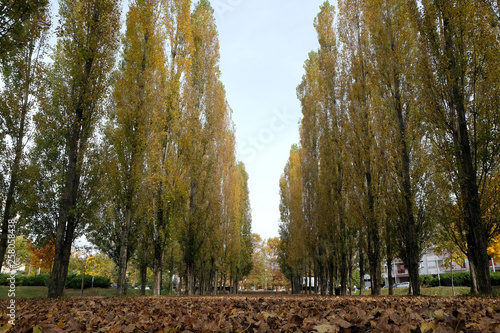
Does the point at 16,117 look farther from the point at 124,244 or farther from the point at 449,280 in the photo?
the point at 449,280

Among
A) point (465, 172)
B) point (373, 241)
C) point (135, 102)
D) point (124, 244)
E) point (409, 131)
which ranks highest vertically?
point (135, 102)

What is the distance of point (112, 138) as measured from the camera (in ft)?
42.0

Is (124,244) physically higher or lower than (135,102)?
lower

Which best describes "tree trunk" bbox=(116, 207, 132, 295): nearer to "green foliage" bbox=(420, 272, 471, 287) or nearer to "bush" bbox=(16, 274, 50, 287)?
"bush" bbox=(16, 274, 50, 287)

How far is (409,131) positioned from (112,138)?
12.3 metres

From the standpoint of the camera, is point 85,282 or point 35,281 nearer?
point 35,281

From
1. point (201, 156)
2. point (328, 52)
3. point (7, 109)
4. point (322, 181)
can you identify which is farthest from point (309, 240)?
point (7, 109)

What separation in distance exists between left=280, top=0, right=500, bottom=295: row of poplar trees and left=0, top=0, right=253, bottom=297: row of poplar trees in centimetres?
821

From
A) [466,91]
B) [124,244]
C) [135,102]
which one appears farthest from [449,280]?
[135,102]

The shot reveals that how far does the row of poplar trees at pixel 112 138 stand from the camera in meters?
10.1

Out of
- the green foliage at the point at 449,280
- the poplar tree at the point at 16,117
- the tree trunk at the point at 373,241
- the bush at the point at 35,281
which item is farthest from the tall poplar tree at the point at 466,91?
the bush at the point at 35,281

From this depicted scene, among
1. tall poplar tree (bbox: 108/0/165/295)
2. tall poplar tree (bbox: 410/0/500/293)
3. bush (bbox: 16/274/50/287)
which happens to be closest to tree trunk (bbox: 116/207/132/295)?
tall poplar tree (bbox: 108/0/165/295)

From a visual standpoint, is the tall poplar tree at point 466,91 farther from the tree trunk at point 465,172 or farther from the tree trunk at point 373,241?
the tree trunk at point 373,241

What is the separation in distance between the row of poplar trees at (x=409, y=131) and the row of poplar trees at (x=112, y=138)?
26.9ft
